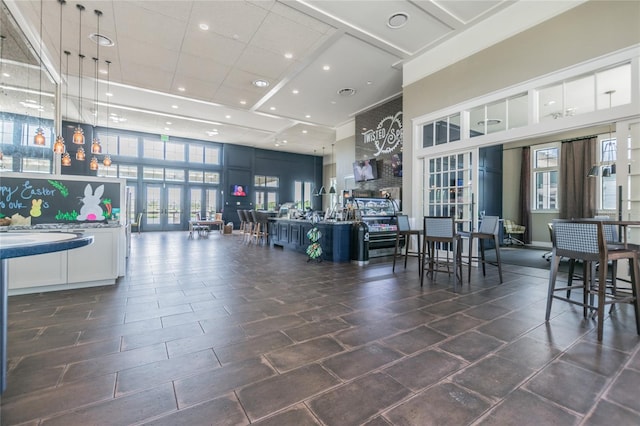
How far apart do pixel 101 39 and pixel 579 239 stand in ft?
26.2

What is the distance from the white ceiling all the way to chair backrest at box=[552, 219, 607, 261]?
12.8 ft

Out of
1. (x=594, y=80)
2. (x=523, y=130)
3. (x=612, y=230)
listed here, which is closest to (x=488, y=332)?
(x=612, y=230)

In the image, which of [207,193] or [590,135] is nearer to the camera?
[590,135]

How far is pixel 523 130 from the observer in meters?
4.47

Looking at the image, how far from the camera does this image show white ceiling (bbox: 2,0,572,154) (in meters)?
4.59

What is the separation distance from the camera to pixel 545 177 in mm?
8836

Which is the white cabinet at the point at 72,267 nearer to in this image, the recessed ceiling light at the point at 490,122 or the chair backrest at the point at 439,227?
the chair backrest at the point at 439,227

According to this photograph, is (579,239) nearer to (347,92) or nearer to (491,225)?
(491,225)

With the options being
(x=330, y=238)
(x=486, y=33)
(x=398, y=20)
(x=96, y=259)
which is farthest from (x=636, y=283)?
(x=96, y=259)

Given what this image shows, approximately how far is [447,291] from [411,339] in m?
1.63

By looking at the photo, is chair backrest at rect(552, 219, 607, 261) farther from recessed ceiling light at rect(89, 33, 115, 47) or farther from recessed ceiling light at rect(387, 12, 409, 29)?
recessed ceiling light at rect(89, 33, 115, 47)

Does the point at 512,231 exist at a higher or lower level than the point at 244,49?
lower

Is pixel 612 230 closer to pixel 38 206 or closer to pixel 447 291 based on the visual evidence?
pixel 447 291

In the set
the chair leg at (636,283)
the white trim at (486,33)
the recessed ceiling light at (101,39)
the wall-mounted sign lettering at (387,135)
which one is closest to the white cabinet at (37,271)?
the recessed ceiling light at (101,39)
